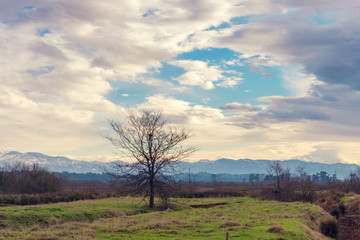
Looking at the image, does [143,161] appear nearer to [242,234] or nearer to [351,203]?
[242,234]

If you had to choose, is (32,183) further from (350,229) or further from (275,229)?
(275,229)

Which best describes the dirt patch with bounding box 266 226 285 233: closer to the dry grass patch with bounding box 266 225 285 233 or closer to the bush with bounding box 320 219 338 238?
the dry grass patch with bounding box 266 225 285 233

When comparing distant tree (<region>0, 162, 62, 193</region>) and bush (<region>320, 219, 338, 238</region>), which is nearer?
bush (<region>320, 219, 338, 238</region>)

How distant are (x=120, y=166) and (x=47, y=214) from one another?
1159 cm

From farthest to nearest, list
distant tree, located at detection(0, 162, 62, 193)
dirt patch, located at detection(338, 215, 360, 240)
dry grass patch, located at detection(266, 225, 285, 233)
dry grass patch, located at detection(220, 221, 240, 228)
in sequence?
distant tree, located at detection(0, 162, 62, 193)
dirt patch, located at detection(338, 215, 360, 240)
dry grass patch, located at detection(220, 221, 240, 228)
dry grass patch, located at detection(266, 225, 285, 233)

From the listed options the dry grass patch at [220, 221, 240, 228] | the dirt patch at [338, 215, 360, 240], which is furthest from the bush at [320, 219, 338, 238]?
the dry grass patch at [220, 221, 240, 228]

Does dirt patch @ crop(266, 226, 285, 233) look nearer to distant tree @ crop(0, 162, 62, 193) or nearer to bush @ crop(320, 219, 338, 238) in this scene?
bush @ crop(320, 219, 338, 238)

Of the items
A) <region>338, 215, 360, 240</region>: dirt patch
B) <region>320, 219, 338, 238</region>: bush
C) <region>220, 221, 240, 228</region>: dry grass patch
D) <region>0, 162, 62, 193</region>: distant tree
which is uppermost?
<region>0, 162, 62, 193</region>: distant tree

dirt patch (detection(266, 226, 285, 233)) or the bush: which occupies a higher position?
dirt patch (detection(266, 226, 285, 233))

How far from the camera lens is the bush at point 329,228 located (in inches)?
1217

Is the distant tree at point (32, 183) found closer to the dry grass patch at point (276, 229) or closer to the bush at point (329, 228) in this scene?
the bush at point (329, 228)

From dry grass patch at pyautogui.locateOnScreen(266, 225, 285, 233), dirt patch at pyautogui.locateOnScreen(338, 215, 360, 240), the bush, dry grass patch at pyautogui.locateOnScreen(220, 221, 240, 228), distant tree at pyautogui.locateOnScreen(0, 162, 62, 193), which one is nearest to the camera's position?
dry grass patch at pyautogui.locateOnScreen(266, 225, 285, 233)

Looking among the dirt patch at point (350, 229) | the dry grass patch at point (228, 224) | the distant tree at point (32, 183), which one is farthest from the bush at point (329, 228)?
the distant tree at point (32, 183)

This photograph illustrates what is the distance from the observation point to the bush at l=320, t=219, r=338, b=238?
30906 millimetres
